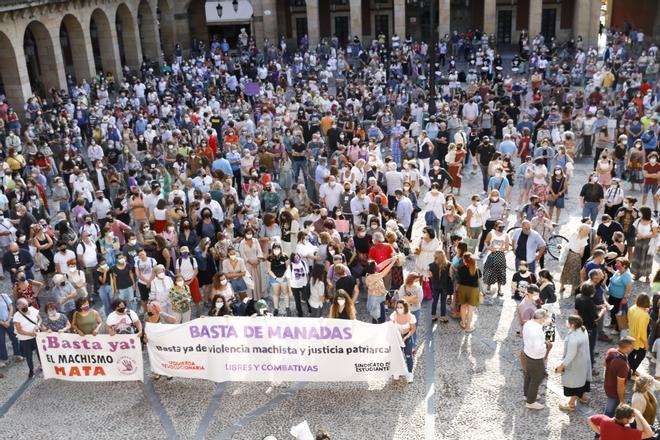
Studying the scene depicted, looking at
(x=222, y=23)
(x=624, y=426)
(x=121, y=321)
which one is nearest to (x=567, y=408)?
(x=624, y=426)

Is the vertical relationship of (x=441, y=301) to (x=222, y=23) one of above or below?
below

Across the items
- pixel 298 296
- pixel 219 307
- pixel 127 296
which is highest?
pixel 219 307

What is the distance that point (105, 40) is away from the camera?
3481 centimetres

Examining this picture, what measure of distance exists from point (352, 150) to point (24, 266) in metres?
8.12

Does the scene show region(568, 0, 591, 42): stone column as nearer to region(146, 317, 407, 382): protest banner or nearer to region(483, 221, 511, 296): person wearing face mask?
region(483, 221, 511, 296): person wearing face mask

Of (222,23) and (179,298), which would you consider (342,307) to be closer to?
(179,298)

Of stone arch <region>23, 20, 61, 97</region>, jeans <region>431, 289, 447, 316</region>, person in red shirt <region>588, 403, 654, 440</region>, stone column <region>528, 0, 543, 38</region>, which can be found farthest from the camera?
stone column <region>528, 0, 543, 38</region>

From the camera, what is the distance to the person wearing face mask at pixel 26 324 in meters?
10.9

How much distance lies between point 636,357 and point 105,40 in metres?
30.7

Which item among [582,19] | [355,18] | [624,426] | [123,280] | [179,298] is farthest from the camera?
[355,18]

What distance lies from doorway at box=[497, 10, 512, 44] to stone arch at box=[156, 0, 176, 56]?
1815 centimetres

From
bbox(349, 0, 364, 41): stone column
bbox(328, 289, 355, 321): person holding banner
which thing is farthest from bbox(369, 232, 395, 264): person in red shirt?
bbox(349, 0, 364, 41): stone column

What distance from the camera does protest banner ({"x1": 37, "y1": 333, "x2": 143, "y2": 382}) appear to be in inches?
424

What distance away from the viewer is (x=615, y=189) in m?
14.5
